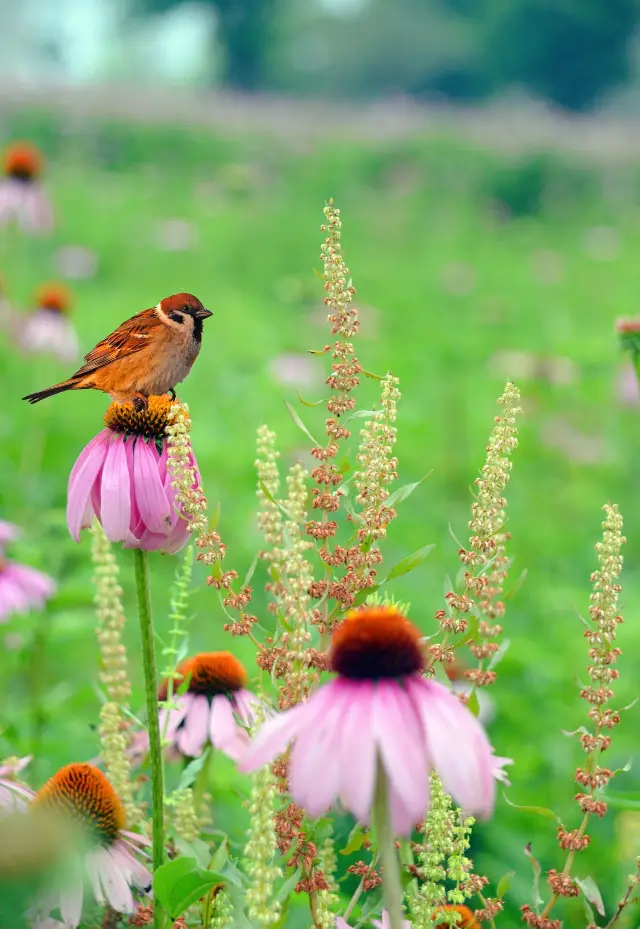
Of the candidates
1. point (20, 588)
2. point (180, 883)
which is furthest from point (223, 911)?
point (20, 588)

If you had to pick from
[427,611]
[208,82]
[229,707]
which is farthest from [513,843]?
[208,82]

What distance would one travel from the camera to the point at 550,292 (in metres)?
6.15

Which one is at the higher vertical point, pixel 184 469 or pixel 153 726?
pixel 184 469

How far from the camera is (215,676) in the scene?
2.90ft

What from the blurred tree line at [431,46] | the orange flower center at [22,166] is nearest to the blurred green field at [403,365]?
the orange flower center at [22,166]

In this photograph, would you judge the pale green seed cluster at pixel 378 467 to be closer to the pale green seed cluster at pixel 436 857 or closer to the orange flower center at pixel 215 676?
the pale green seed cluster at pixel 436 857

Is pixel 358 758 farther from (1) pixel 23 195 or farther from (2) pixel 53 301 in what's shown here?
(1) pixel 23 195

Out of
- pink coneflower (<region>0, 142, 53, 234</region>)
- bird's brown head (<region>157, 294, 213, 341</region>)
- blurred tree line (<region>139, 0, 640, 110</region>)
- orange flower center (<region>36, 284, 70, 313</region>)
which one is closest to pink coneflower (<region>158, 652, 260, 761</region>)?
bird's brown head (<region>157, 294, 213, 341</region>)

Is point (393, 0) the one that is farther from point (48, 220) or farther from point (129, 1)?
point (48, 220)

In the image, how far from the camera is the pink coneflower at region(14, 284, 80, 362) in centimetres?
302

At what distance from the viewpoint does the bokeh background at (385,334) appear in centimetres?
170

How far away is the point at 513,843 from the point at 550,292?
198 inches

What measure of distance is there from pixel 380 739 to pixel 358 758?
1cm

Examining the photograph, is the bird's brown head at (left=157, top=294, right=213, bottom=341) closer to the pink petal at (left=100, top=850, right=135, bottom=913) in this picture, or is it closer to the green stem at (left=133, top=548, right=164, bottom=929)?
the green stem at (left=133, top=548, right=164, bottom=929)
